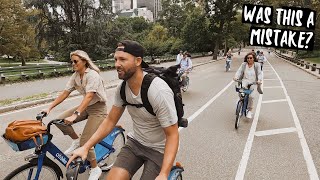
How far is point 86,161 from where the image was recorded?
4.41m

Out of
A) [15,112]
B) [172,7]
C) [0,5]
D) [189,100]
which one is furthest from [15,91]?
[172,7]

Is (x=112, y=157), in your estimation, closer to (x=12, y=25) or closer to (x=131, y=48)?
(x=131, y=48)

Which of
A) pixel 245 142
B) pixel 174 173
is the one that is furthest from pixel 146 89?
pixel 245 142

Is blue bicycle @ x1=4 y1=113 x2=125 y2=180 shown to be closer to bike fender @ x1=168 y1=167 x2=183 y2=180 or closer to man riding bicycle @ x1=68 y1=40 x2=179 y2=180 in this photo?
man riding bicycle @ x1=68 y1=40 x2=179 y2=180

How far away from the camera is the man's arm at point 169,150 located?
8.53ft

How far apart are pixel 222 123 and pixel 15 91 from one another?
35.7 feet

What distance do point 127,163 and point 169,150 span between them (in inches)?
22.4

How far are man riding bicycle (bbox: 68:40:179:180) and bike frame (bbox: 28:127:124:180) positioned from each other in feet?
2.73

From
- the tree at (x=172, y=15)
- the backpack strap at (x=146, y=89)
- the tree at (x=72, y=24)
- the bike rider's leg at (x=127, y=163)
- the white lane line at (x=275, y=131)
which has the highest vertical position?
the tree at (x=172, y=15)

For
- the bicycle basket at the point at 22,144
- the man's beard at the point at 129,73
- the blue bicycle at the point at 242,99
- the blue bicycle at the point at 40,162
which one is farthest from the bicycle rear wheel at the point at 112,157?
the blue bicycle at the point at 242,99

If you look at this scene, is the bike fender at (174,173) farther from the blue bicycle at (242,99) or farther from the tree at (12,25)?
the tree at (12,25)

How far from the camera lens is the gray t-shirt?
2.74 metres

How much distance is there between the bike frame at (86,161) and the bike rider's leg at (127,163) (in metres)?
1.01

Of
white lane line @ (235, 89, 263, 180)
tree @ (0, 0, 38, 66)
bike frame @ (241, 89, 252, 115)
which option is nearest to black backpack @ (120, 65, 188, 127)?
white lane line @ (235, 89, 263, 180)
